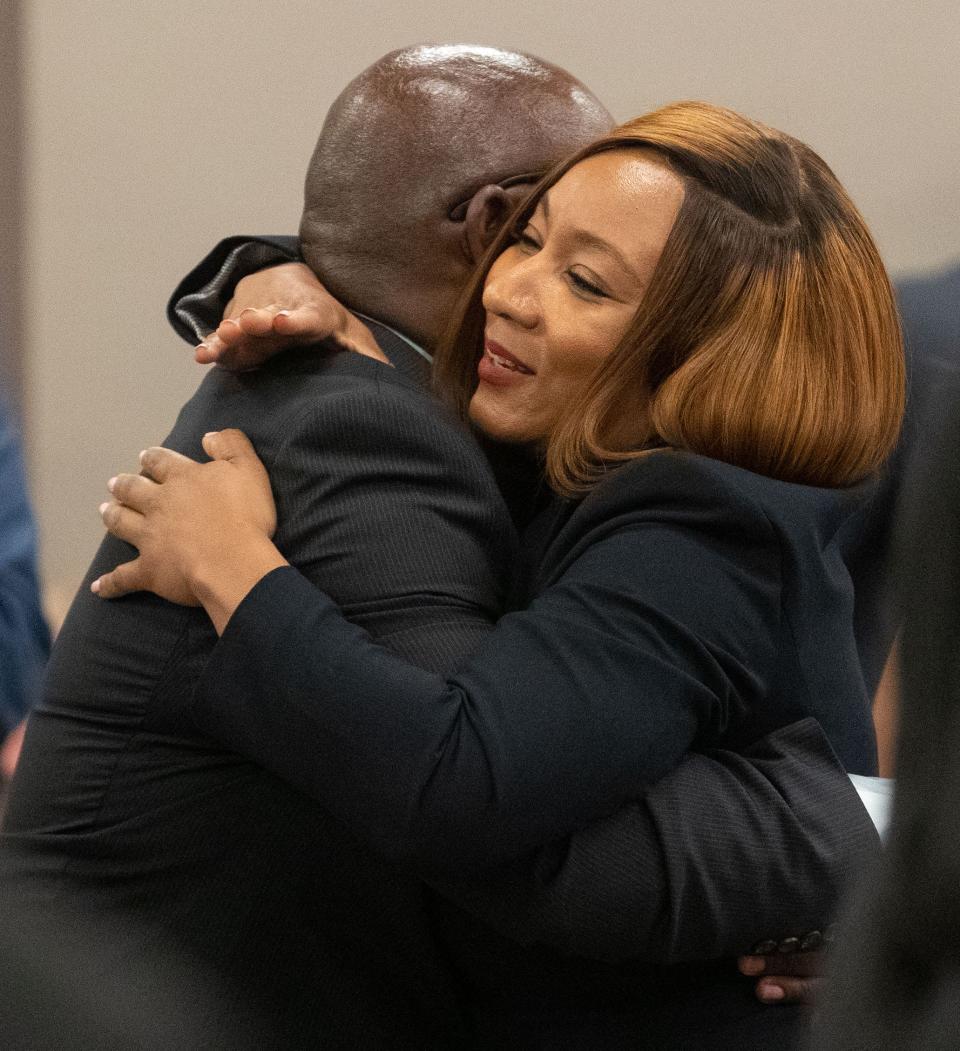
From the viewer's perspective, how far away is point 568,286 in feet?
4.89

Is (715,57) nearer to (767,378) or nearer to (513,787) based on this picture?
(767,378)

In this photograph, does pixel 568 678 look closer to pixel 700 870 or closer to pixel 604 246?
pixel 700 870

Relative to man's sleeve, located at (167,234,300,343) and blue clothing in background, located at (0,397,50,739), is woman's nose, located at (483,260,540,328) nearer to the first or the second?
man's sleeve, located at (167,234,300,343)

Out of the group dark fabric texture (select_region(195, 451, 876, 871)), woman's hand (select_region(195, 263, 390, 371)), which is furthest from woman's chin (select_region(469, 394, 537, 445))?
dark fabric texture (select_region(195, 451, 876, 871))

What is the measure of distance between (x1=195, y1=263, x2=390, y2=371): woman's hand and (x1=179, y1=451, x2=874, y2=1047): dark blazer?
0.88 ft

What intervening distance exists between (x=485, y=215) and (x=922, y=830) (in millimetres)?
1105

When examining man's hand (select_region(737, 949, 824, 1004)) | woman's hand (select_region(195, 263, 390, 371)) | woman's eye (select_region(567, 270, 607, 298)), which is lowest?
man's hand (select_region(737, 949, 824, 1004))

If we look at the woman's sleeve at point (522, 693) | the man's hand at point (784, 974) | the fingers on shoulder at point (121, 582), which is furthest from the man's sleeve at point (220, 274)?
the man's hand at point (784, 974)

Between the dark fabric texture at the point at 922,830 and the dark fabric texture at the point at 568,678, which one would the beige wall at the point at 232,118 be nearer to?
the dark fabric texture at the point at 568,678

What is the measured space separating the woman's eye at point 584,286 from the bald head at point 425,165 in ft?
0.51

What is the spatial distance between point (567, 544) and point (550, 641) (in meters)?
0.16

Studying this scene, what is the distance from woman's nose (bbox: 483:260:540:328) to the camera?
4.92ft

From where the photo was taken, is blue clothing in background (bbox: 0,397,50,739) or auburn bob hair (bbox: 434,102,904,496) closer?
blue clothing in background (bbox: 0,397,50,739)

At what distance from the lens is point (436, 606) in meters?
1.29
